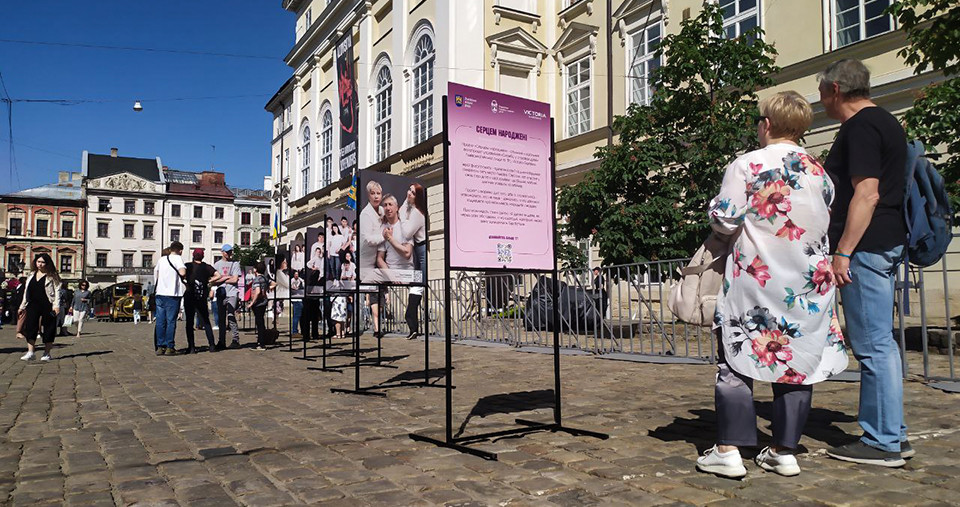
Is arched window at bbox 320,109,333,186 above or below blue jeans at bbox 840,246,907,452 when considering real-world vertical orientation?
above

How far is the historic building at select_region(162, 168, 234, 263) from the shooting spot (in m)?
88.8

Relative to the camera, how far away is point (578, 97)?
24344 mm

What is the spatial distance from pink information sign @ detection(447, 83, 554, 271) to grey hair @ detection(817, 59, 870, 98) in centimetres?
187

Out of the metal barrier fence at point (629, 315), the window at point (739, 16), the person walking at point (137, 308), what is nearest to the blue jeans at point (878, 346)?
the metal barrier fence at point (629, 315)

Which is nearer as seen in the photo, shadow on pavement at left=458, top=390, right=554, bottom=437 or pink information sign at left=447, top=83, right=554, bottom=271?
pink information sign at left=447, top=83, right=554, bottom=271

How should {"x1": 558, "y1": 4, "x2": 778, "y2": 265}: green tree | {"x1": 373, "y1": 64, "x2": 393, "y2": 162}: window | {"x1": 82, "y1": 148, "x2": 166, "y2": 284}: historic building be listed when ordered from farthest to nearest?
{"x1": 82, "y1": 148, "x2": 166, "y2": 284}: historic building < {"x1": 373, "y1": 64, "x2": 393, "y2": 162}: window < {"x1": 558, "y1": 4, "x2": 778, "y2": 265}: green tree

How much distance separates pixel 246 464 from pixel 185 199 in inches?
3624

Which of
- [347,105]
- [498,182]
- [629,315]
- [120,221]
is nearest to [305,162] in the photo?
[347,105]

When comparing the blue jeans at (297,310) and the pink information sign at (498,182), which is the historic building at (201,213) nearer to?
the blue jeans at (297,310)

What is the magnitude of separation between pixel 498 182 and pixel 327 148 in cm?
3716

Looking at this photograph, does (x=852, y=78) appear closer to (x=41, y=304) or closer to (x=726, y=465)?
(x=726, y=465)

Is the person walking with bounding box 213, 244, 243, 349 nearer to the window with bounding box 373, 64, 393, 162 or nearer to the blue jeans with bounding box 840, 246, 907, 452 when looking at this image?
the blue jeans with bounding box 840, 246, 907, 452

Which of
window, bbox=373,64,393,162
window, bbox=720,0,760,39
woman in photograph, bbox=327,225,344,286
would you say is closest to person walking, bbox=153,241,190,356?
woman in photograph, bbox=327,225,344,286

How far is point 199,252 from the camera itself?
42.3 feet
